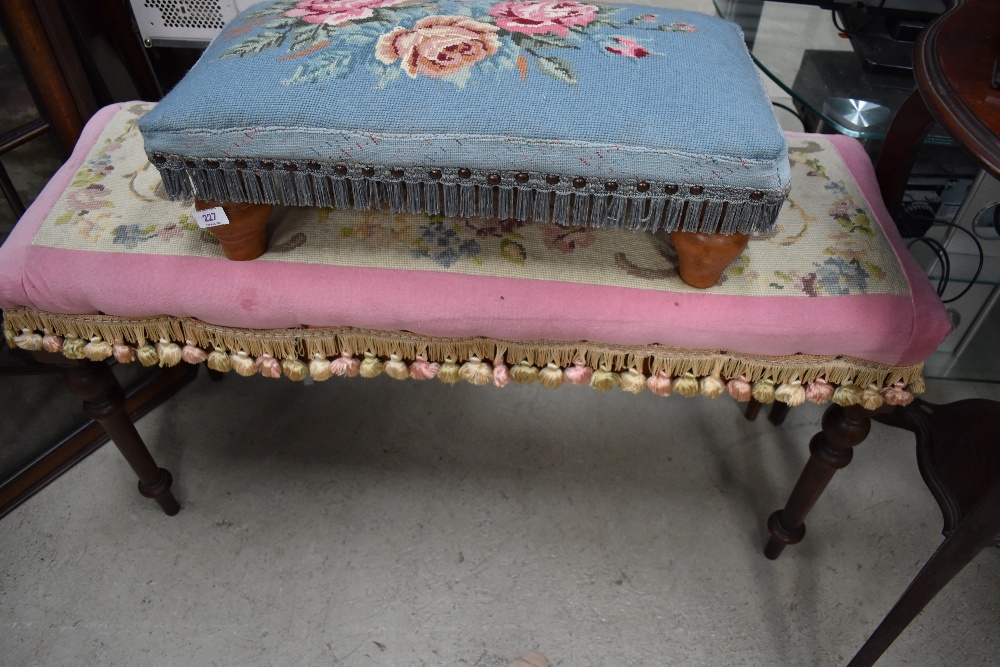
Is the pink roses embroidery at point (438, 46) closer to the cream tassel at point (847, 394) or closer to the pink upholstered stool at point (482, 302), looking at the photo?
the pink upholstered stool at point (482, 302)

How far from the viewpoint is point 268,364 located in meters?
0.92

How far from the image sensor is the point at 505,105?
2.44 ft

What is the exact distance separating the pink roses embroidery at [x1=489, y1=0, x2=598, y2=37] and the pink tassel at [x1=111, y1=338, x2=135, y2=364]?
1.94 ft

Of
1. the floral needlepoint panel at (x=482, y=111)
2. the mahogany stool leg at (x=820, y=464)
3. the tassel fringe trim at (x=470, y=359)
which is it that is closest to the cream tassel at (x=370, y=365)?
the tassel fringe trim at (x=470, y=359)

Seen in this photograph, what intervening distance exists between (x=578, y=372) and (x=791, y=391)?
0.82 feet

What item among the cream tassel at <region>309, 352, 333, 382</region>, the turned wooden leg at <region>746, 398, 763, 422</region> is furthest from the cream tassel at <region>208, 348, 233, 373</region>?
the turned wooden leg at <region>746, 398, 763, 422</region>

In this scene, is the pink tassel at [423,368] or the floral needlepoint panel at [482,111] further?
the pink tassel at [423,368]

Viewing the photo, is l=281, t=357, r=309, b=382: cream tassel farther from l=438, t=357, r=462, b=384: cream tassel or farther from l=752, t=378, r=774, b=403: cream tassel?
l=752, t=378, r=774, b=403: cream tassel

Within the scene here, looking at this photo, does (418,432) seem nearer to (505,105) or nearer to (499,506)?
(499,506)

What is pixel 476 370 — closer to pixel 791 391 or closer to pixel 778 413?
pixel 791 391

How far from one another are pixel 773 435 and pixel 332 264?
2.95 feet

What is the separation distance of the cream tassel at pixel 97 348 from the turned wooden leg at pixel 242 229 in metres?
0.20

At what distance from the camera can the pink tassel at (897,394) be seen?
875 mm

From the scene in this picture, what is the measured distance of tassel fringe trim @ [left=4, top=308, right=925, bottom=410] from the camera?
2.86ft
